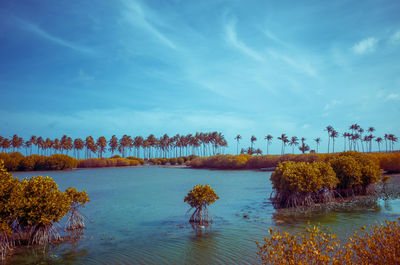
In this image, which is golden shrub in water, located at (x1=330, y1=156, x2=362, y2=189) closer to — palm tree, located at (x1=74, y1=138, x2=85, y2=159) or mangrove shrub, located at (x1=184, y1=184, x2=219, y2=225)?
mangrove shrub, located at (x1=184, y1=184, x2=219, y2=225)

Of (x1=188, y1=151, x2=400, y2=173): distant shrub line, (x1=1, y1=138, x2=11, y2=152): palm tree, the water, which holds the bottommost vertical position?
the water

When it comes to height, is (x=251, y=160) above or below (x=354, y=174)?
below

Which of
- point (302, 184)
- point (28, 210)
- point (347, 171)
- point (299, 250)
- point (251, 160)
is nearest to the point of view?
point (299, 250)

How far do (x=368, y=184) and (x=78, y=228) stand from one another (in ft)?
81.3

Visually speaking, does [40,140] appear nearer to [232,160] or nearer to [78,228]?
[232,160]

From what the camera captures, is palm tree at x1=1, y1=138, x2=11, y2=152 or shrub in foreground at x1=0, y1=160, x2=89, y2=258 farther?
palm tree at x1=1, y1=138, x2=11, y2=152

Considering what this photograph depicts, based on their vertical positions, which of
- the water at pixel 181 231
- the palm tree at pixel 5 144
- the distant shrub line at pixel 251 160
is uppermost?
the palm tree at pixel 5 144

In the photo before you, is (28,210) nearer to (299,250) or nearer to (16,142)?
(299,250)

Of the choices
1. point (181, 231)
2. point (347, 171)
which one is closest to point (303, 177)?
point (347, 171)

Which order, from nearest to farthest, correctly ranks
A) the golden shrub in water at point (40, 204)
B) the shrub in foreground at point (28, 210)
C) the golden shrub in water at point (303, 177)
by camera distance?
the shrub in foreground at point (28, 210) < the golden shrub in water at point (40, 204) < the golden shrub in water at point (303, 177)

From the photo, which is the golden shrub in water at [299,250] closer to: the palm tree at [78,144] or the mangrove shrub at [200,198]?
the mangrove shrub at [200,198]

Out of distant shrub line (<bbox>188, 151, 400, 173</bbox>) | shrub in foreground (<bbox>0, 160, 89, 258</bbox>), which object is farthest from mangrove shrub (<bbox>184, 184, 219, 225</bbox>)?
distant shrub line (<bbox>188, 151, 400, 173</bbox>)

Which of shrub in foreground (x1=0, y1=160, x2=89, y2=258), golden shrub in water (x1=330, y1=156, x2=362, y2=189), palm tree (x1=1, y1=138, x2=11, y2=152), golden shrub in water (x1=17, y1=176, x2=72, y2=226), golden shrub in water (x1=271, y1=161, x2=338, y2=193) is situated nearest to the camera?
shrub in foreground (x1=0, y1=160, x2=89, y2=258)

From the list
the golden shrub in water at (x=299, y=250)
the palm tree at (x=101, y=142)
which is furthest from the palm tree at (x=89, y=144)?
the golden shrub in water at (x=299, y=250)
